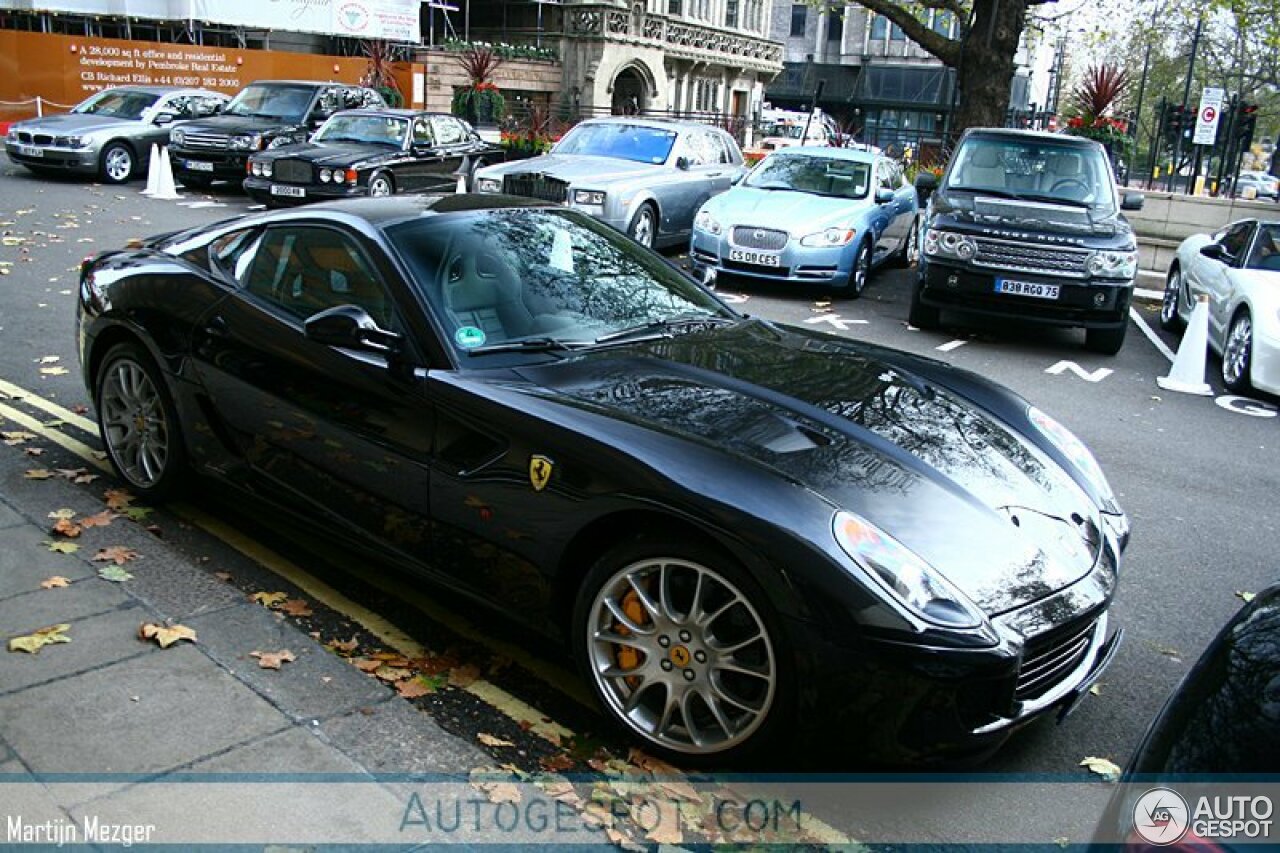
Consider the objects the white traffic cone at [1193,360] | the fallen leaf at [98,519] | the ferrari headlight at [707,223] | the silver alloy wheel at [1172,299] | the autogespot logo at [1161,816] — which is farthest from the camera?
the ferrari headlight at [707,223]

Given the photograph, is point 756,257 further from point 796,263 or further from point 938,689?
point 938,689

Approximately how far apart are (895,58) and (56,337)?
6189cm

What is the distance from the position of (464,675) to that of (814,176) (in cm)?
1061

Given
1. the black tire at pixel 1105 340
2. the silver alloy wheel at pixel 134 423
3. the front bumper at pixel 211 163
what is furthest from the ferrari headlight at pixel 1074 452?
the front bumper at pixel 211 163

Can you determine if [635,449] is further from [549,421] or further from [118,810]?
[118,810]

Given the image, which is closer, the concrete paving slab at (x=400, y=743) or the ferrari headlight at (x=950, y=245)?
the concrete paving slab at (x=400, y=743)

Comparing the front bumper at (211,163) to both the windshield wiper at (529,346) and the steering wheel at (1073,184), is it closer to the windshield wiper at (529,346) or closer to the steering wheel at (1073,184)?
the steering wheel at (1073,184)

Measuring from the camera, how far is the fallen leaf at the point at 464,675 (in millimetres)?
3762

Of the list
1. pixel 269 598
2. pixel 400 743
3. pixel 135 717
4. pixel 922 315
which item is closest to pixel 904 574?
pixel 400 743

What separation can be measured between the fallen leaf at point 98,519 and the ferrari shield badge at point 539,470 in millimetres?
2401

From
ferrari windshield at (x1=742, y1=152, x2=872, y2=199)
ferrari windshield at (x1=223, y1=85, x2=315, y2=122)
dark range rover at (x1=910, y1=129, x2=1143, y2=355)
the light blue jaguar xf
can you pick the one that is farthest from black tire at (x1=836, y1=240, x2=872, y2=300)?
ferrari windshield at (x1=223, y1=85, x2=315, y2=122)

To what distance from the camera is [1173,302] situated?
12.3 m

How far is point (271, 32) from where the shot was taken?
36156mm

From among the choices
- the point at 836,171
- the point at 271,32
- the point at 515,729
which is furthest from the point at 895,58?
the point at 515,729
